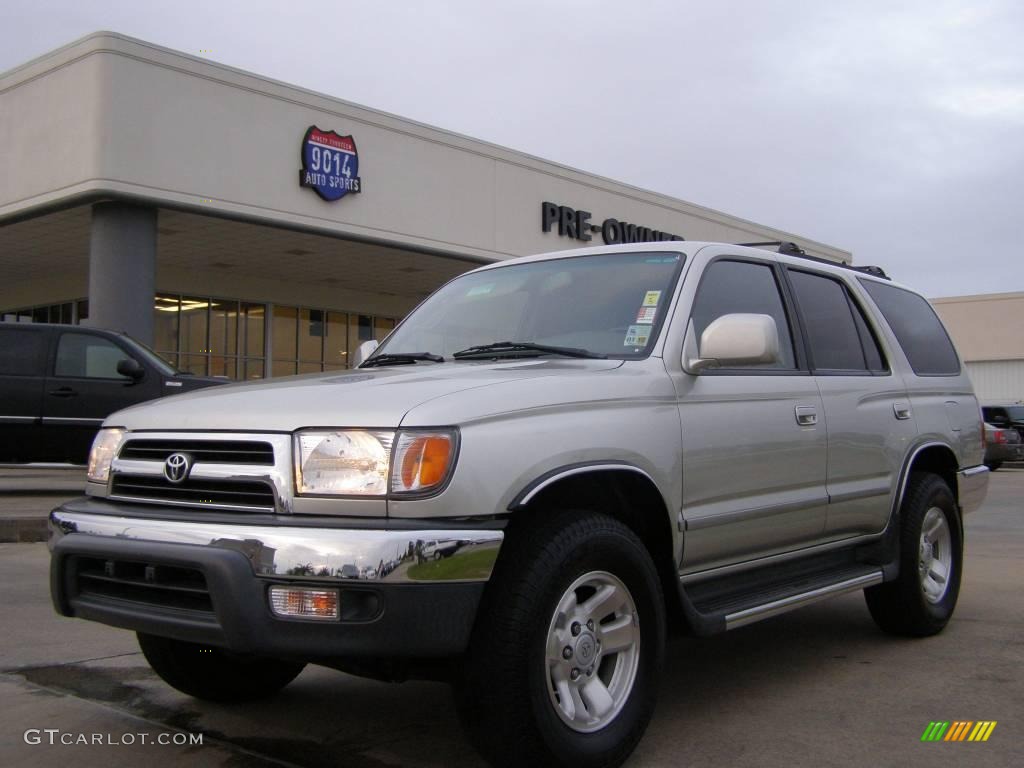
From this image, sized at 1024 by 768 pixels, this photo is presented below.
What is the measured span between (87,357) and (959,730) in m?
10.3

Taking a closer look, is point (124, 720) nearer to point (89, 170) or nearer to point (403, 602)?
point (403, 602)

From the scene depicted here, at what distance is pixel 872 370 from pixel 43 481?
488 inches

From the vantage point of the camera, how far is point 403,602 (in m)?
2.90

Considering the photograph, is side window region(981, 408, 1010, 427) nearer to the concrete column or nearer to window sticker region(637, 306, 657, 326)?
the concrete column

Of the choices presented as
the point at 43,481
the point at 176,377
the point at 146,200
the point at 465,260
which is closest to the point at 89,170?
the point at 146,200

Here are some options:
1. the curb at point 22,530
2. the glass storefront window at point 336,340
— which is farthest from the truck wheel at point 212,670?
the glass storefront window at point 336,340

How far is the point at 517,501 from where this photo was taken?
3.16 m

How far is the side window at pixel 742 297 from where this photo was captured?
14.3 feet

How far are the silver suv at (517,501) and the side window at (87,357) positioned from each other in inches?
315

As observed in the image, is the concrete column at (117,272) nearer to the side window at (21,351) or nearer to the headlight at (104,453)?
the side window at (21,351)

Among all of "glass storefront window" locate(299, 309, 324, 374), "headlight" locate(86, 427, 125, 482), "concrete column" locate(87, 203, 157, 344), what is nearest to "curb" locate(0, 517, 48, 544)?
"headlight" locate(86, 427, 125, 482)

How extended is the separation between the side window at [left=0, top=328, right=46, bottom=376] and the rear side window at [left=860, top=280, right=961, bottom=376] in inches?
361

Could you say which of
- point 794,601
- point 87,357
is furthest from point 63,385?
point 794,601

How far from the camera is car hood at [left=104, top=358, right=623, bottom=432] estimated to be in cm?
317
